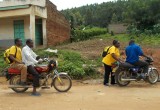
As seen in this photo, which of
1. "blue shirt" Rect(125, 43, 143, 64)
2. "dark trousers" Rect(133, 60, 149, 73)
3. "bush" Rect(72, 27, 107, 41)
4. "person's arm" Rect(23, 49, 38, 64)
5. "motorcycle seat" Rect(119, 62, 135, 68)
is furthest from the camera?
"bush" Rect(72, 27, 107, 41)

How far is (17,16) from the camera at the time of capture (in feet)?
79.5

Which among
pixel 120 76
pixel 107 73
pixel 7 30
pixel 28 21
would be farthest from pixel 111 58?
pixel 7 30

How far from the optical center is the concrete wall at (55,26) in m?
25.3

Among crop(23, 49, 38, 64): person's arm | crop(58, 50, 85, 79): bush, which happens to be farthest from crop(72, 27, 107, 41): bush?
crop(23, 49, 38, 64): person's arm

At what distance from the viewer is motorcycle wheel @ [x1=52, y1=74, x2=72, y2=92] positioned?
11102mm

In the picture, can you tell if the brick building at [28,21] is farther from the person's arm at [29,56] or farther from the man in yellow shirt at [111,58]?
the person's arm at [29,56]

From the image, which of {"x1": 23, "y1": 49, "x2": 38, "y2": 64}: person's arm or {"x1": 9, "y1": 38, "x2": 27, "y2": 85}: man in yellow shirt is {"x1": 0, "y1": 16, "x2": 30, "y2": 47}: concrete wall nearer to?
{"x1": 9, "y1": 38, "x2": 27, "y2": 85}: man in yellow shirt

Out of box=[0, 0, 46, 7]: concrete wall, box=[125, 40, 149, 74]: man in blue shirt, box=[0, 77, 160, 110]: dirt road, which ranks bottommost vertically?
box=[0, 77, 160, 110]: dirt road

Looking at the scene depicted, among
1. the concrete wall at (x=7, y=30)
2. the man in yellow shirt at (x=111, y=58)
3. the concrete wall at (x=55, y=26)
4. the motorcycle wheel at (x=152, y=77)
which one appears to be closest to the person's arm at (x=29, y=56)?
the man in yellow shirt at (x=111, y=58)

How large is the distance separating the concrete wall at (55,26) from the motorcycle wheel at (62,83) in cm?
1377

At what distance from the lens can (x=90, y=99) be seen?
9.84 meters

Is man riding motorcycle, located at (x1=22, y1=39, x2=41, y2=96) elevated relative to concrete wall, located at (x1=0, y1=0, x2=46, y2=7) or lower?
lower

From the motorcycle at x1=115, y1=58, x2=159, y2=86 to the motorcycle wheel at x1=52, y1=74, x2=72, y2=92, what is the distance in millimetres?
2045

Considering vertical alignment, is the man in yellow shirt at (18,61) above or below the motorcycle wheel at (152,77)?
above
